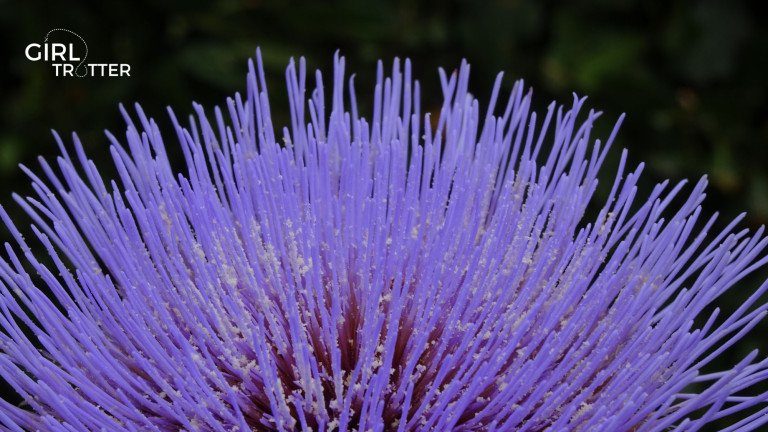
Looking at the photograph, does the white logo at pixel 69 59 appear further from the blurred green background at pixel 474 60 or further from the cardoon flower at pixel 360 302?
the cardoon flower at pixel 360 302

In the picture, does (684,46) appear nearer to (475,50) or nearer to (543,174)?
(475,50)

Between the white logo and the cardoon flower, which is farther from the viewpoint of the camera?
the white logo

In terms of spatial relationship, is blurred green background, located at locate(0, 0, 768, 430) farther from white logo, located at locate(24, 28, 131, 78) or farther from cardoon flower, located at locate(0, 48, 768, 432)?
cardoon flower, located at locate(0, 48, 768, 432)

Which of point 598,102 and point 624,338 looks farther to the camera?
point 598,102

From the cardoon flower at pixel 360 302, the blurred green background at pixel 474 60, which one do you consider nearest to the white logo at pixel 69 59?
the blurred green background at pixel 474 60

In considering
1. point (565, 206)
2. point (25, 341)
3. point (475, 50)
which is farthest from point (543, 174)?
point (475, 50)

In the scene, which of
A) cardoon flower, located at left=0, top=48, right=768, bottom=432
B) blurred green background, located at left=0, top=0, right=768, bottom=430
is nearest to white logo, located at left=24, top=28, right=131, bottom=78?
blurred green background, located at left=0, top=0, right=768, bottom=430
